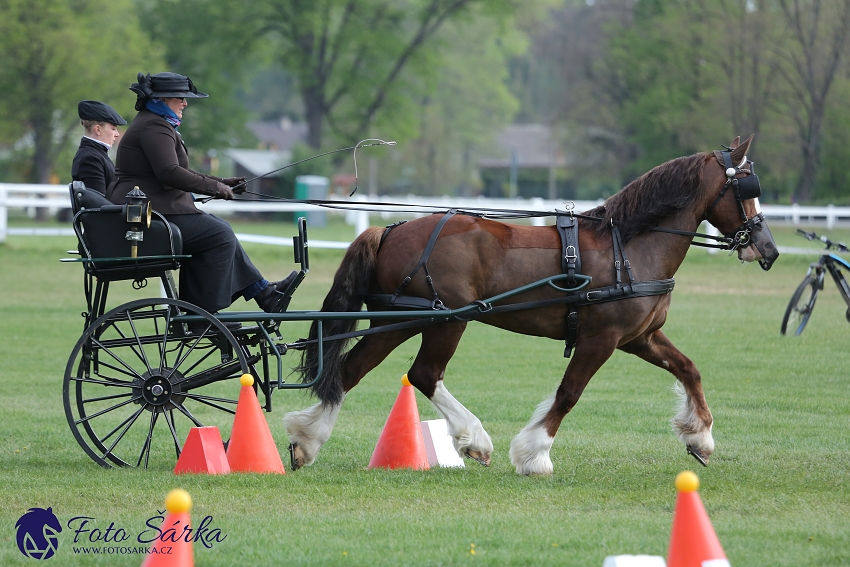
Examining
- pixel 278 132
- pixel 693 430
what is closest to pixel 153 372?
pixel 693 430

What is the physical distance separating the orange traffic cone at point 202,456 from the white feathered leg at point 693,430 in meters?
2.81

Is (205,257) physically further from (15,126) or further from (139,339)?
(15,126)

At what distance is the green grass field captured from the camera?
4.50 meters

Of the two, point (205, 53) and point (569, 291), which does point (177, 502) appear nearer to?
point (569, 291)

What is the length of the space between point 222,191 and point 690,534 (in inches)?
134

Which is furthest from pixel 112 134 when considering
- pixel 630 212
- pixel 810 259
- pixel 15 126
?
pixel 15 126

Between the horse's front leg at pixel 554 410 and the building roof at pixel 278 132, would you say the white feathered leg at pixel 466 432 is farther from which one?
the building roof at pixel 278 132

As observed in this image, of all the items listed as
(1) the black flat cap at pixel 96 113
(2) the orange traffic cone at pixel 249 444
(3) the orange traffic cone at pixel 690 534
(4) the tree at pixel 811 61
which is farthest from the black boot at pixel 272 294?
(4) the tree at pixel 811 61

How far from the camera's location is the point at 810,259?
72.2ft

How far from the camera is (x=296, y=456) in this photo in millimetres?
6207

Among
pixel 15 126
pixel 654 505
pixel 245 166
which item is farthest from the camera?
pixel 245 166

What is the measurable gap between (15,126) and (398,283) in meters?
39.9

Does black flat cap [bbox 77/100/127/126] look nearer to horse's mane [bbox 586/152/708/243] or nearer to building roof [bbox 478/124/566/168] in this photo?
horse's mane [bbox 586/152/708/243]

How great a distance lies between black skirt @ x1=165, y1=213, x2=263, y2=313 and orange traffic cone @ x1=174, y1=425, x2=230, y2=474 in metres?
0.77
